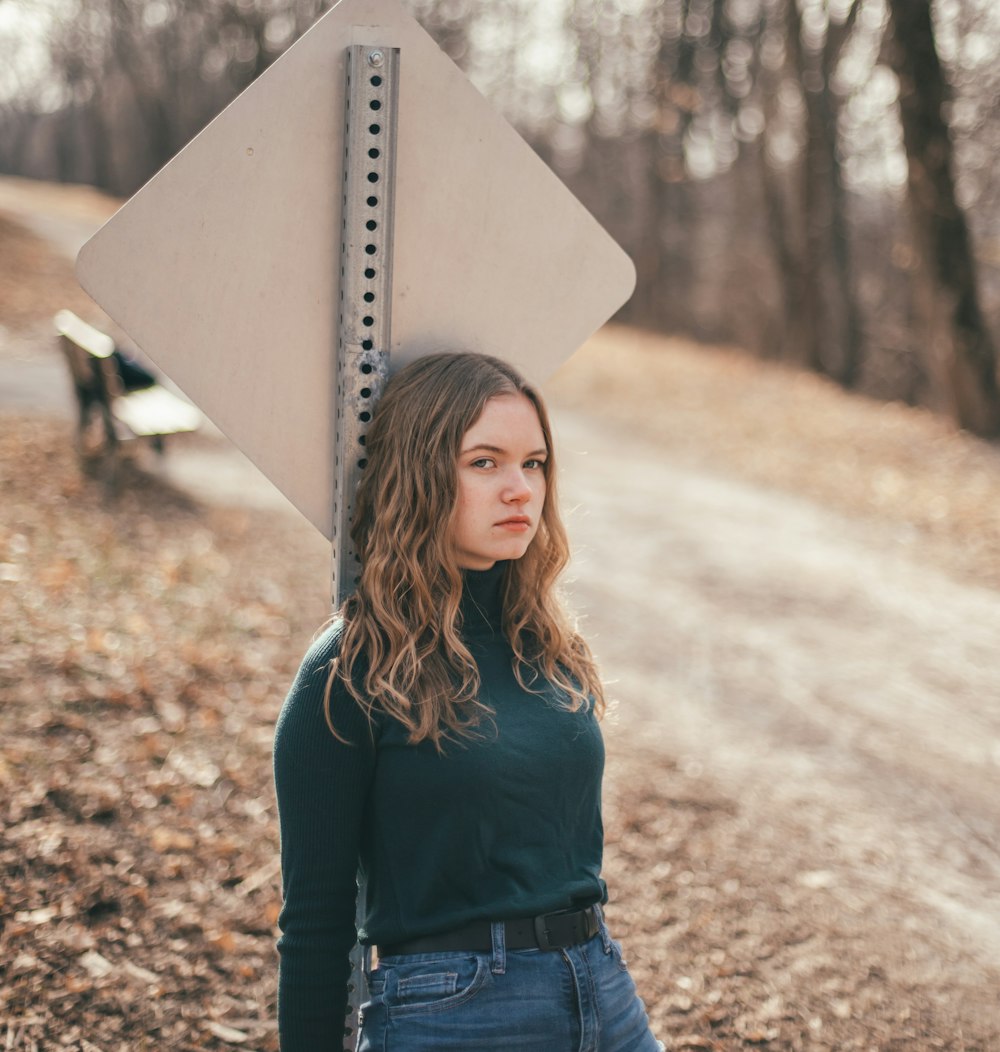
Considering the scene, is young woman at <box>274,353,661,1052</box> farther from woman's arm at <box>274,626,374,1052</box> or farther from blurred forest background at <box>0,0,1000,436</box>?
blurred forest background at <box>0,0,1000,436</box>

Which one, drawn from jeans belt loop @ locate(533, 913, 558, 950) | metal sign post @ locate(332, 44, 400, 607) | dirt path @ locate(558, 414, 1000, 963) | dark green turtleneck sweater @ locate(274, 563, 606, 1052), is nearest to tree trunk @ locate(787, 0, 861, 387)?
dirt path @ locate(558, 414, 1000, 963)

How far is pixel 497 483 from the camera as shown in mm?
1985

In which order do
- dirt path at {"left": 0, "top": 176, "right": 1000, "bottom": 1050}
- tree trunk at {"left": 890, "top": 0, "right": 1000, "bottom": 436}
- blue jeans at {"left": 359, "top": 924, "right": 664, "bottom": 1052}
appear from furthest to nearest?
tree trunk at {"left": 890, "top": 0, "right": 1000, "bottom": 436}, dirt path at {"left": 0, "top": 176, "right": 1000, "bottom": 1050}, blue jeans at {"left": 359, "top": 924, "right": 664, "bottom": 1052}

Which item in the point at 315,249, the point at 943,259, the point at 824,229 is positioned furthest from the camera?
the point at 824,229

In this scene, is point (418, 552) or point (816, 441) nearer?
point (418, 552)

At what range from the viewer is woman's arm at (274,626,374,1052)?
1809 mm

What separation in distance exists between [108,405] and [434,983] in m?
7.44

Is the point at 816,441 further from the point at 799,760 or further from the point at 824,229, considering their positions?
the point at 824,229

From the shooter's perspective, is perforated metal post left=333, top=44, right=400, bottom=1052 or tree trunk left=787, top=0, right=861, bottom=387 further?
tree trunk left=787, top=0, right=861, bottom=387

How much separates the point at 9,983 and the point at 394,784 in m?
1.90

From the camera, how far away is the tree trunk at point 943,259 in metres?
11.9

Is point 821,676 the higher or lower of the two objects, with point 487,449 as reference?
lower

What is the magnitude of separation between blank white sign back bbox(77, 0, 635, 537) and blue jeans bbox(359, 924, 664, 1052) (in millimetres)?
855

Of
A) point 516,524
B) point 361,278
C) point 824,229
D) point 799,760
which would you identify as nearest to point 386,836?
point 516,524
